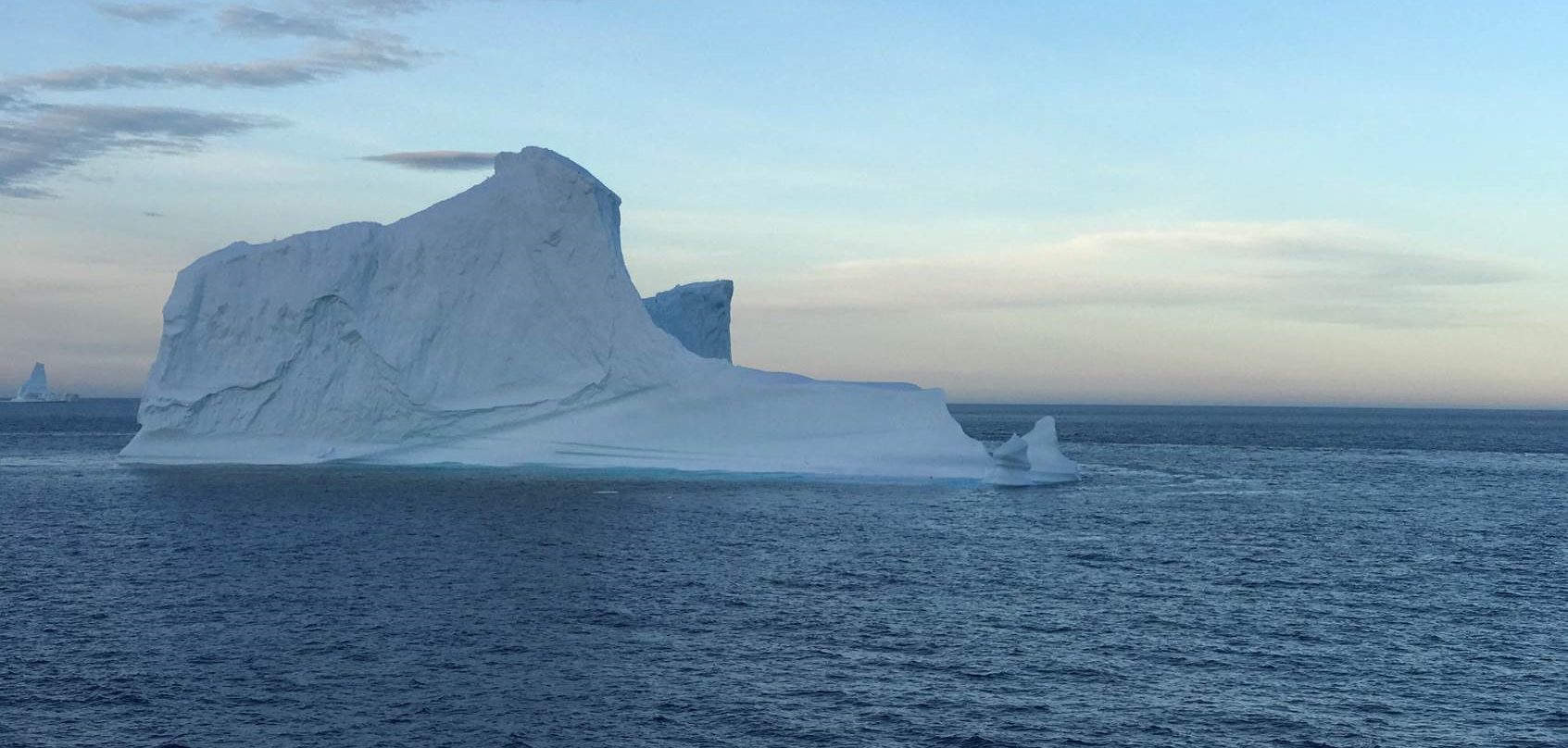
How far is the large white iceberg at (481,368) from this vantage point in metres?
42.0

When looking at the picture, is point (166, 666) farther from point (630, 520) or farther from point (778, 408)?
point (778, 408)

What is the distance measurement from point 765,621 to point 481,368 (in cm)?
2577

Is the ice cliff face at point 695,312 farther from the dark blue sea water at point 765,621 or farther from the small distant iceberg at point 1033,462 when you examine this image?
the dark blue sea water at point 765,621

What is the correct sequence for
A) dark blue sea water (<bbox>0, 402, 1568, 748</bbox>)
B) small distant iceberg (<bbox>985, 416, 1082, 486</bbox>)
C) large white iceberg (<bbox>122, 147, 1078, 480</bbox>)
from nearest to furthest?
dark blue sea water (<bbox>0, 402, 1568, 748</bbox>) < small distant iceberg (<bbox>985, 416, 1082, 486</bbox>) < large white iceberg (<bbox>122, 147, 1078, 480</bbox>)

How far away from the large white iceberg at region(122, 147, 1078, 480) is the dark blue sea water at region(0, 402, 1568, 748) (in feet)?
14.3

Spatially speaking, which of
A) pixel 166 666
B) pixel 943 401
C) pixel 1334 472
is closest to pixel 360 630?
pixel 166 666

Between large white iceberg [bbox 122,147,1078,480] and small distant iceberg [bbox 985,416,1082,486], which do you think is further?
large white iceberg [bbox 122,147,1078,480]

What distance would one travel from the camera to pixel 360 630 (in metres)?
19.0

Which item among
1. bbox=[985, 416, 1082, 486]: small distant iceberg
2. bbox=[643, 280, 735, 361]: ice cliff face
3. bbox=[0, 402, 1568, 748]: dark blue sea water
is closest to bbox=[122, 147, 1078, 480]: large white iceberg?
bbox=[985, 416, 1082, 486]: small distant iceberg

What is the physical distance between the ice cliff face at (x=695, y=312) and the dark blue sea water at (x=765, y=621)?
18483mm

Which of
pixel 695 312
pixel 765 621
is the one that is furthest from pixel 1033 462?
pixel 765 621

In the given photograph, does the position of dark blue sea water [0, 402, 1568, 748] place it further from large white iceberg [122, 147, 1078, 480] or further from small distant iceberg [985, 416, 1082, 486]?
large white iceberg [122, 147, 1078, 480]

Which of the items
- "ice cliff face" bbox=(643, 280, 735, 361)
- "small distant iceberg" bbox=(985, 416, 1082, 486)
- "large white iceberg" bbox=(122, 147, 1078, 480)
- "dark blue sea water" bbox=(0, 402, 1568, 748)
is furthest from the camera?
"ice cliff face" bbox=(643, 280, 735, 361)

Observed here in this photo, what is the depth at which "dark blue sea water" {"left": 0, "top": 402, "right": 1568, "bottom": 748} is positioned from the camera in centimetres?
1466
